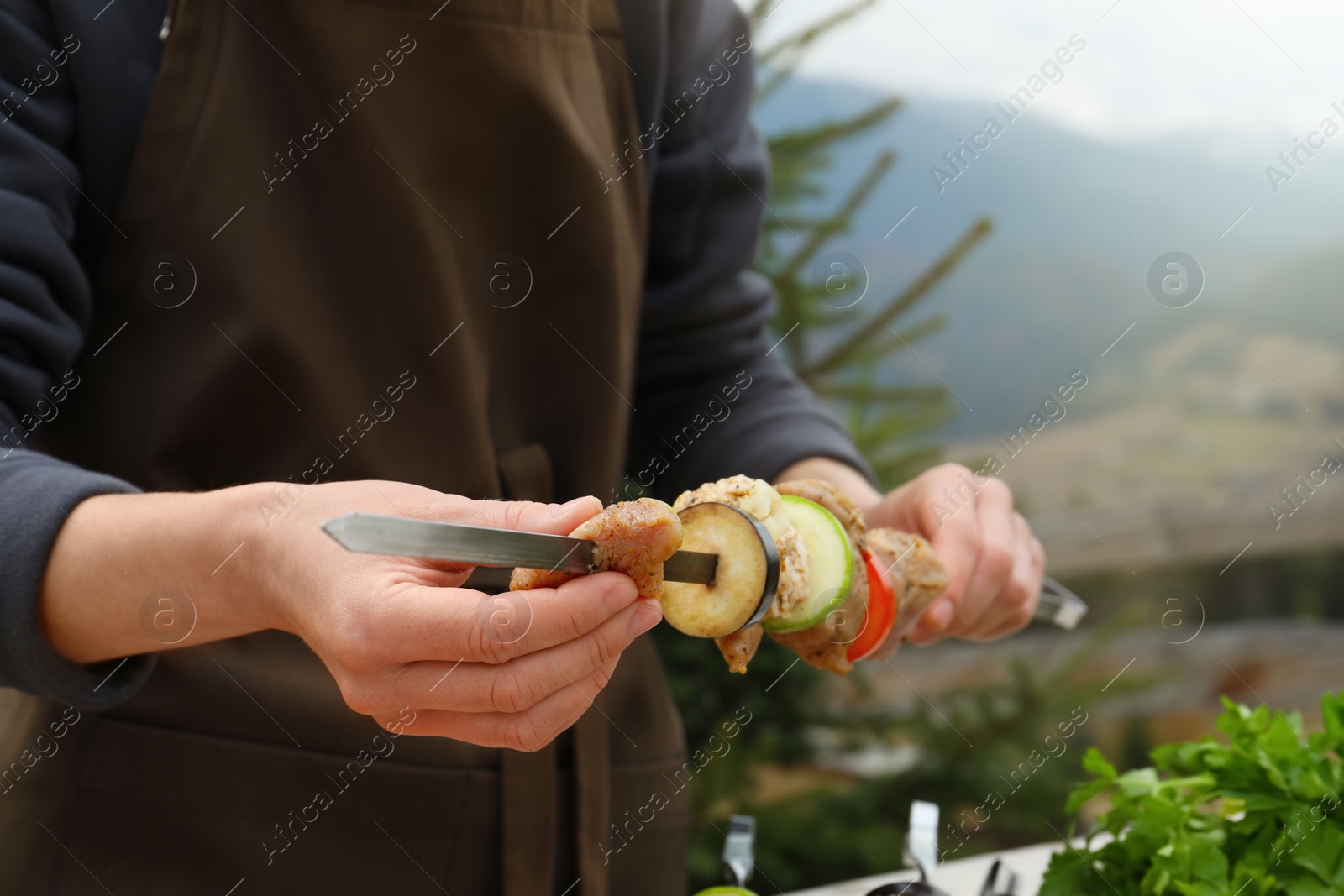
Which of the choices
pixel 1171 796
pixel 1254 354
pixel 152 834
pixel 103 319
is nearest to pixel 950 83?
pixel 1254 354

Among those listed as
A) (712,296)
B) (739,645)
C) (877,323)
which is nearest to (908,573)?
(739,645)

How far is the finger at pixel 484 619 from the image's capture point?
0.72 metres

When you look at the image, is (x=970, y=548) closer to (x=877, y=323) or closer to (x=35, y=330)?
(x=35, y=330)

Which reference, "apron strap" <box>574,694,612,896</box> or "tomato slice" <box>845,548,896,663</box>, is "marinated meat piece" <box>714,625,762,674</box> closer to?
"tomato slice" <box>845,548,896,663</box>

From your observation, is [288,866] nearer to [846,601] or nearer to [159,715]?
[159,715]

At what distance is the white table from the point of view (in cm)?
145

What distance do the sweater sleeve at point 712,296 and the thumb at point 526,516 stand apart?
2.85 feet

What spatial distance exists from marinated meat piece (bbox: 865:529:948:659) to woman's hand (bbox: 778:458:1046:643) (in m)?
0.06

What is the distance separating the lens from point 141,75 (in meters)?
1.06

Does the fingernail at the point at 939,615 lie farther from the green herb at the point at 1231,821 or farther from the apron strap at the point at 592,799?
the apron strap at the point at 592,799

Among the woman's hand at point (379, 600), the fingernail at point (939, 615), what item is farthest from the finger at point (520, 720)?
the fingernail at point (939, 615)

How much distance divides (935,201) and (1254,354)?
1.69 m

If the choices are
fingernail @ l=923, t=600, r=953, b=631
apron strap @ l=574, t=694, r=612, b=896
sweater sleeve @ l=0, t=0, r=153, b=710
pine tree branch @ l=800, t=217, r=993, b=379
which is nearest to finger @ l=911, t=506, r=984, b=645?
fingernail @ l=923, t=600, r=953, b=631

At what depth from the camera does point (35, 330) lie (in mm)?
974
